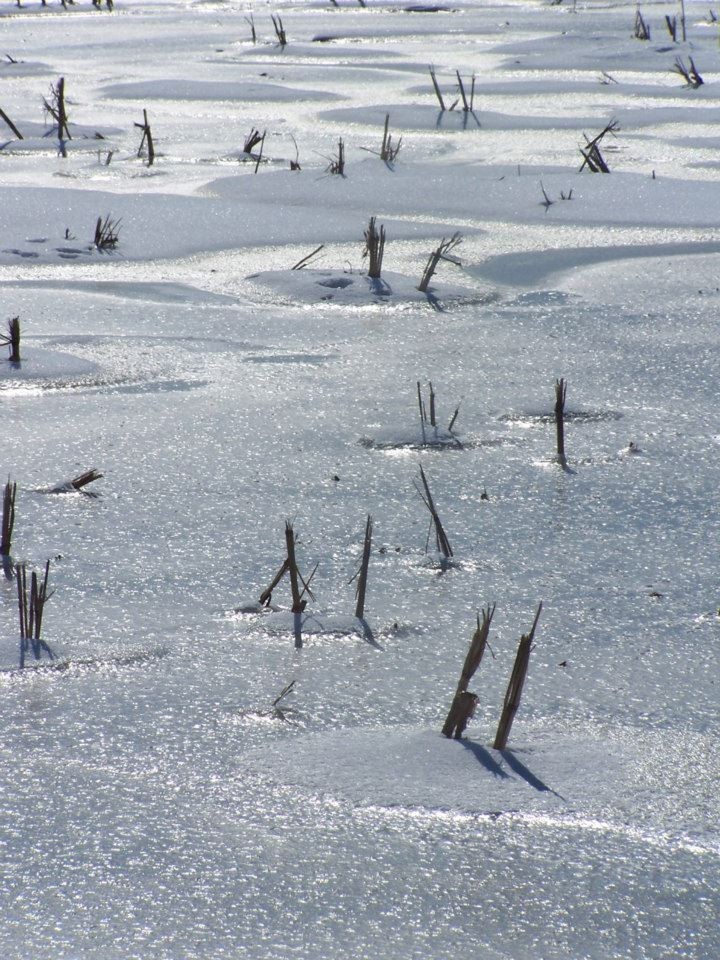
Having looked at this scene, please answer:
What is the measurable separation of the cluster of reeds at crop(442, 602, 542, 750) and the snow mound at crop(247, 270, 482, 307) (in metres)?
1.81

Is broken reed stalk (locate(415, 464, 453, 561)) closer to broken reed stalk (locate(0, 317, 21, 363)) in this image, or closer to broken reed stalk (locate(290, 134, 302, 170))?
broken reed stalk (locate(0, 317, 21, 363))

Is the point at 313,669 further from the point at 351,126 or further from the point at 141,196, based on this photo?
the point at 351,126

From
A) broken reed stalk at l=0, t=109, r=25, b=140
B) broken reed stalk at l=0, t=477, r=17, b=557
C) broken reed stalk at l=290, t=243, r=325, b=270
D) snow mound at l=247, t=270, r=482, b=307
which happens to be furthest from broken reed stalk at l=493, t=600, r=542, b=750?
broken reed stalk at l=0, t=109, r=25, b=140

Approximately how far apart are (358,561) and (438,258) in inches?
61.8

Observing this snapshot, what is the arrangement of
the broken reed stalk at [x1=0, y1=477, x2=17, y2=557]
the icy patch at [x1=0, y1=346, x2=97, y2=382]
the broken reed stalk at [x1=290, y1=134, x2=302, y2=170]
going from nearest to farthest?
1. the broken reed stalk at [x1=0, y1=477, x2=17, y2=557]
2. the icy patch at [x1=0, y1=346, x2=97, y2=382]
3. the broken reed stalk at [x1=290, y1=134, x2=302, y2=170]

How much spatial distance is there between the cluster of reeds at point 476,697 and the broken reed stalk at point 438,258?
1875 mm

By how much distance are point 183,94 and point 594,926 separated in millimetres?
5707

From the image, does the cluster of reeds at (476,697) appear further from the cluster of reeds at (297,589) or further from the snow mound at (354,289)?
the snow mound at (354,289)

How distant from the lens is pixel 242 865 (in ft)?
3.88

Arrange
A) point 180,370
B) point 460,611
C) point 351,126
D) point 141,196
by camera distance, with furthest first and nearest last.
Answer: point 351,126, point 141,196, point 180,370, point 460,611

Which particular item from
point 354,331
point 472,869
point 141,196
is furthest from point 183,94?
point 472,869

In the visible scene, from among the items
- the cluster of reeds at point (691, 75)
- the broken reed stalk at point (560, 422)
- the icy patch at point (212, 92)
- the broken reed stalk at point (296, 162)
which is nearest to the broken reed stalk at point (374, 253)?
the broken reed stalk at point (560, 422)

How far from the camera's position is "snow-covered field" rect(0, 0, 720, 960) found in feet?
3.81

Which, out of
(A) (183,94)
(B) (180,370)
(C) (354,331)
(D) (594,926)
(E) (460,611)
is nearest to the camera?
(D) (594,926)
